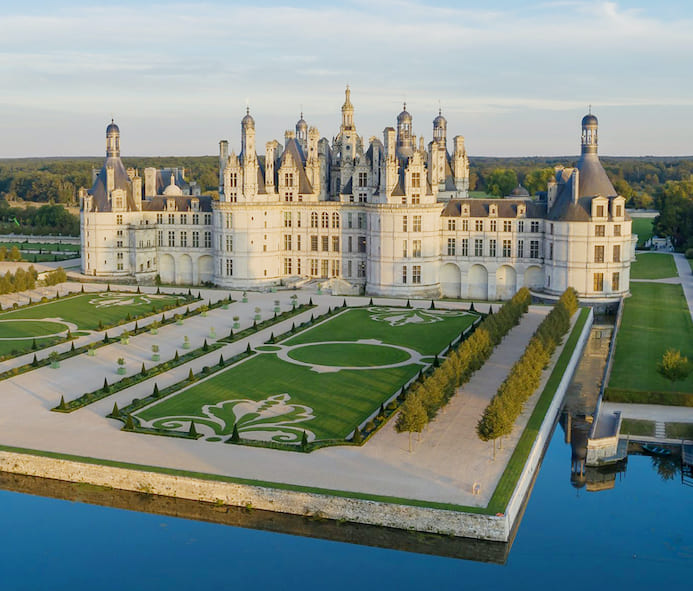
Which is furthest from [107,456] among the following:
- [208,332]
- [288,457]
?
[208,332]

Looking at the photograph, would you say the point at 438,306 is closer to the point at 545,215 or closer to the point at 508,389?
the point at 545,215

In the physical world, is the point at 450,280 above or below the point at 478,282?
above


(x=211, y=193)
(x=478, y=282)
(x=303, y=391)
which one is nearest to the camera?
(x=303, y=391)

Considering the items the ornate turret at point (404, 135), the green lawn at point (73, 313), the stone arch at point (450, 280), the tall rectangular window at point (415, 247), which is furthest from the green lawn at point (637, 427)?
the ornate turret at point (404, 135)

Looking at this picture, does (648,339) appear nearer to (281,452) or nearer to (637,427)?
(637,427)

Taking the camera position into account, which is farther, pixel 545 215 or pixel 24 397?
pixel 545 215

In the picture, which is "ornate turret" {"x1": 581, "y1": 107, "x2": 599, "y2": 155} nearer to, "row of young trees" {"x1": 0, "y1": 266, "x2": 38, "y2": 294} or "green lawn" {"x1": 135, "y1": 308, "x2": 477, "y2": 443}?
"green lawn" {"x1": 135, "y1": 308, "x2": 477, "y2": 443}

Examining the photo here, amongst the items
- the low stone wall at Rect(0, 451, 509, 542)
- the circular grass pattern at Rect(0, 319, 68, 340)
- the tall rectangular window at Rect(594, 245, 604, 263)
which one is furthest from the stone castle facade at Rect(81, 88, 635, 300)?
the low stone wall at Rect(0, 451, 509, 542)

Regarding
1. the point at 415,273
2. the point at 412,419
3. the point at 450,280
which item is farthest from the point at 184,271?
the point at 412,419
